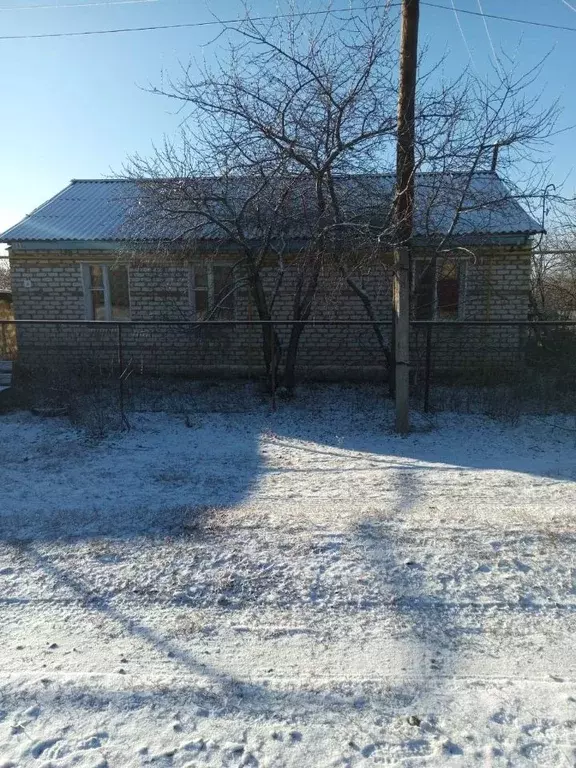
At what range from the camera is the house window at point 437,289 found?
8.78 m

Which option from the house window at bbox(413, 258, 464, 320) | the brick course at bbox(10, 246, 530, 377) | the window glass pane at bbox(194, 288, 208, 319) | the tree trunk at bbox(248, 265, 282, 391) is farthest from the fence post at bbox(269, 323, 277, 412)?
the window glass pane at bbox(194, 288, 208, 319)

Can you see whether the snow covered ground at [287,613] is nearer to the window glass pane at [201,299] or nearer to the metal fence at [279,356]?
the metal fence at [279,356]

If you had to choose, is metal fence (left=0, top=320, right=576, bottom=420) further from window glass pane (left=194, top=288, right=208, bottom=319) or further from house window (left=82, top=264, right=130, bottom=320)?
window glass pane (left=194, top=288, right=208, bottom=319)

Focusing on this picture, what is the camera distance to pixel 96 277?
36.7ft

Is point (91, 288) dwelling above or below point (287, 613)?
above

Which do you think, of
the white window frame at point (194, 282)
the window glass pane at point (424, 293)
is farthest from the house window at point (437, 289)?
the white window frame at point (194, 282)

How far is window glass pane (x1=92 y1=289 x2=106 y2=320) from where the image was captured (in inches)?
445

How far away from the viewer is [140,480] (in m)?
4.98

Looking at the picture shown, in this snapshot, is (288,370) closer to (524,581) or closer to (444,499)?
(444,499)

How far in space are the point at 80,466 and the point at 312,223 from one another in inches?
186

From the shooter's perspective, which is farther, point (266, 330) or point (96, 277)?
point (96, 277)

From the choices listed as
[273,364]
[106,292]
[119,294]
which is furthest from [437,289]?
[106,292]

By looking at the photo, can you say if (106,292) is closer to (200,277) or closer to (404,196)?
(200,277)

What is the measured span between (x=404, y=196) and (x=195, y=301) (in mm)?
5678
